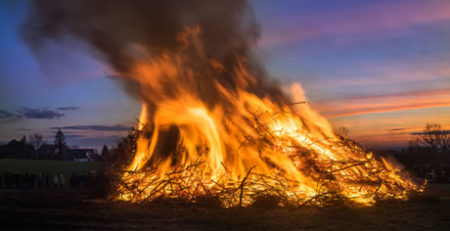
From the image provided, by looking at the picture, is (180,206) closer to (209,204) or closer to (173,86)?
(209,204)

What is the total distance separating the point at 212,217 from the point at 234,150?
11.6 feet

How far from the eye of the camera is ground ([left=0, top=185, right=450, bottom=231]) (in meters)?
6.83

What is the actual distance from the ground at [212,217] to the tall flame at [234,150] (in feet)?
2.38

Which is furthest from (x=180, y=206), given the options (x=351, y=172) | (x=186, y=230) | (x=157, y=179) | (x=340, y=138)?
(x=340, y=138)

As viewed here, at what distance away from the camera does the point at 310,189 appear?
33.5ft

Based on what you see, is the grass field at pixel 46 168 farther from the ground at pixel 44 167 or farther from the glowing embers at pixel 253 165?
the glowing embers at pixel 253 165

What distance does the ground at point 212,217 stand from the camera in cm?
683

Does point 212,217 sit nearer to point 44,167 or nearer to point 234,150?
point 234,150

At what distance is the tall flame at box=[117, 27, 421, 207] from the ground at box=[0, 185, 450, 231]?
28.6 inches

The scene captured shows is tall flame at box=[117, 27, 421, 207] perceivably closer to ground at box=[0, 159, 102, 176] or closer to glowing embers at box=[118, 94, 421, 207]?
glowing embers at box=[118, 94, 421, 207]

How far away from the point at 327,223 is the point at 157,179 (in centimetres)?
523

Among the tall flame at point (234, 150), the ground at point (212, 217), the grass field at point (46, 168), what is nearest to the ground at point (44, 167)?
the grass field at point (46, 168)

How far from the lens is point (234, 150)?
37.2 feet

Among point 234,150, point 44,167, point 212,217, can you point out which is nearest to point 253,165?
point 234,150
